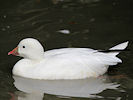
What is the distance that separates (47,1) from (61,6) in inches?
29.3

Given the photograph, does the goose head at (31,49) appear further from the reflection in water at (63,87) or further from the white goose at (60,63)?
the reflection in water at (63,87)

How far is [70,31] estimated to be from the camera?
1093 centimetres

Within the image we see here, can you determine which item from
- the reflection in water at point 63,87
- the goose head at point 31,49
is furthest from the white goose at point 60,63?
the reflection in water at point 63,87

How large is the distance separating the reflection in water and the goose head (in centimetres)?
52

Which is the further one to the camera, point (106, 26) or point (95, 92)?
point (106, 26)

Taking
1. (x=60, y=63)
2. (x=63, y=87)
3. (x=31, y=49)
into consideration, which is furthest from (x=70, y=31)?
(x=63, y=87)

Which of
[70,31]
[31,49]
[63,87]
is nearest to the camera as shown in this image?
[63,87]

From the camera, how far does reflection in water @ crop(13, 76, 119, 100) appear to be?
24.9 ft

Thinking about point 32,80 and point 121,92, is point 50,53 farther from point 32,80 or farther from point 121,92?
point 121,92

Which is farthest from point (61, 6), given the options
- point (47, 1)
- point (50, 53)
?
point (50, 53)

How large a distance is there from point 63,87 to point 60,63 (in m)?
0.50

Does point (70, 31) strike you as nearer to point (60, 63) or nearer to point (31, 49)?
point (31, 49)

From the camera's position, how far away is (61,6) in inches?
508

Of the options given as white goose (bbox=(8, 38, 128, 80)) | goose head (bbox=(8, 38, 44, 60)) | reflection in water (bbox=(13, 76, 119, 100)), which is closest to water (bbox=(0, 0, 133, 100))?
reflection in water (bbox=(13, 76, 119, 100))
